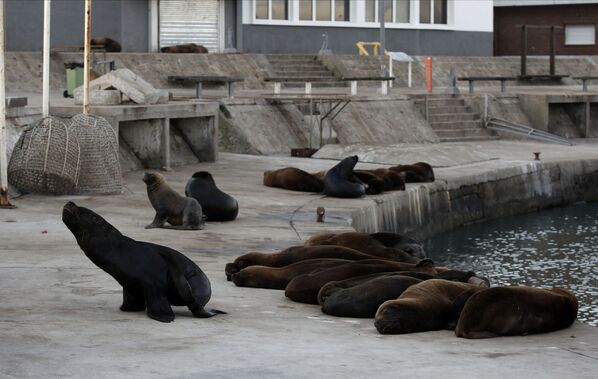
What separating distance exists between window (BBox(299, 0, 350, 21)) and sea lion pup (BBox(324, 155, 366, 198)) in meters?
25.2

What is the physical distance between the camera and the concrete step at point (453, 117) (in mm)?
34219

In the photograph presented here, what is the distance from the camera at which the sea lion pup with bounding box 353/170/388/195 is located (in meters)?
20.9

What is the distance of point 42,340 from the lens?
8.74 m

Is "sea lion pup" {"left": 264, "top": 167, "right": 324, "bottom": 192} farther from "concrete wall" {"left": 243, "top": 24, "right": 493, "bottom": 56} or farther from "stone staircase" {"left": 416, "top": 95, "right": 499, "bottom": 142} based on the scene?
"concrete wall" {"left": 243, "top": 24, "right": 493, "bottom": 56}

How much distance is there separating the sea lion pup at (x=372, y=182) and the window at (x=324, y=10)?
24434mm

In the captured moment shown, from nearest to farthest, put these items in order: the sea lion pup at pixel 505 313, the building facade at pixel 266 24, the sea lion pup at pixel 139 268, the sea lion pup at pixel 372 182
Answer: the sea lion pup at pixel 505 313, the sea lion pup at pixel 139 268, the sea lion pup at pixel 372 182, the building facade at pixel 266 24

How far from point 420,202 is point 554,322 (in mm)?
12003

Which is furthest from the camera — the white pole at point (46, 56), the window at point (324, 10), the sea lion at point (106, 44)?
the window at point (324, 10)

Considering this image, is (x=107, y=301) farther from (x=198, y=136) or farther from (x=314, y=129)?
(x=314, y=129)

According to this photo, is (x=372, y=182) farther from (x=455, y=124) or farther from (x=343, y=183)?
(x=455, y=124)

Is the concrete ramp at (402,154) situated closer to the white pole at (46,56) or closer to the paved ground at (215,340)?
the white pole at (46,56)

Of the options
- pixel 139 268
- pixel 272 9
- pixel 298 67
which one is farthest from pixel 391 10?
pixel 139 268

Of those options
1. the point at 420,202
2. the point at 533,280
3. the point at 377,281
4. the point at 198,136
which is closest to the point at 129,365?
the point at 377,281

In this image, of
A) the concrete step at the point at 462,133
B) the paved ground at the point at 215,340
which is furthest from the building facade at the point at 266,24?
the paved ground at the point at 215,340
